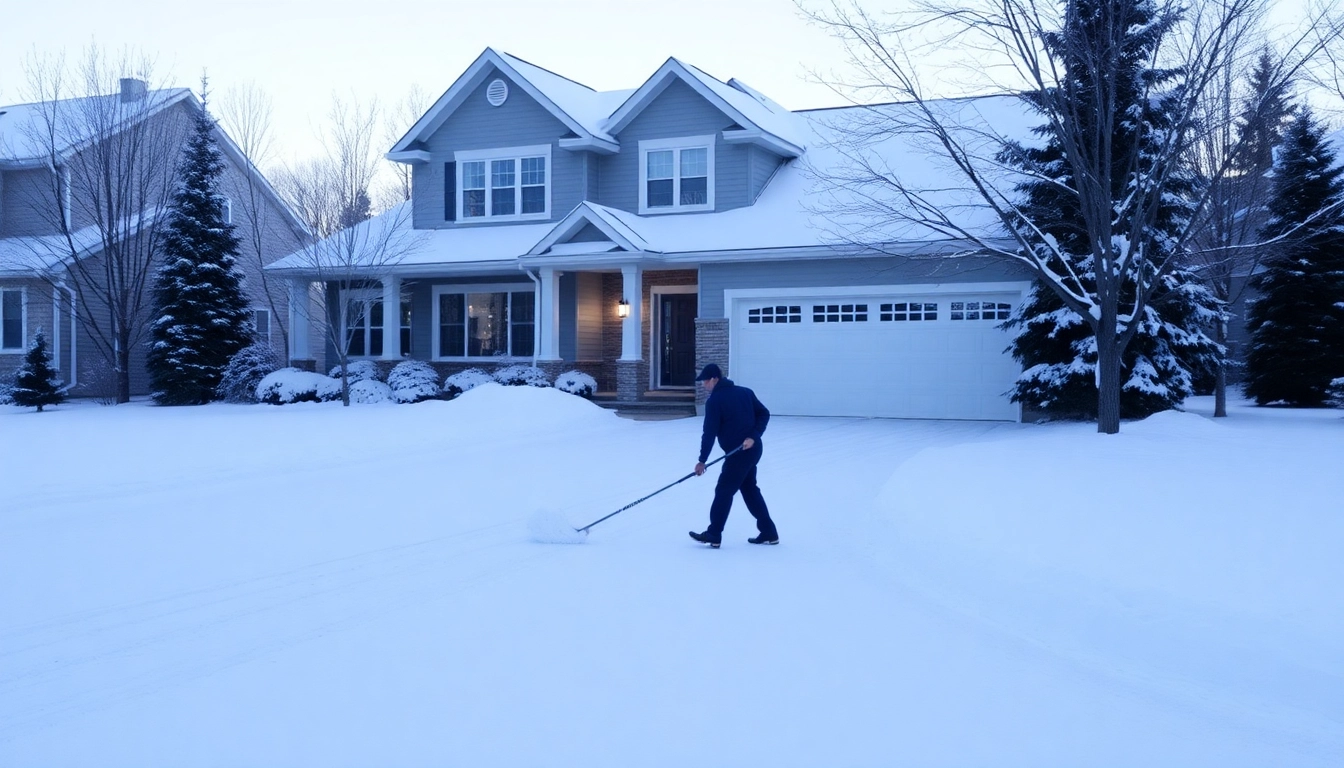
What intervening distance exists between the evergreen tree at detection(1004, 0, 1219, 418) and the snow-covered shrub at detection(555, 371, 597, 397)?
8329 millimetres

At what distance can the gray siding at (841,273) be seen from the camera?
18438 mm

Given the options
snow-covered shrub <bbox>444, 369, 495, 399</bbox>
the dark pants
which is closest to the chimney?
snow-covered shrub <bbox>444, 369, 495, 399</bbox>

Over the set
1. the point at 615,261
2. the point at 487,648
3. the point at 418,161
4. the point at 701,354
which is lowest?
the point at 487,648

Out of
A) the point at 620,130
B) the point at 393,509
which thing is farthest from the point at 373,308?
the point at 393,509

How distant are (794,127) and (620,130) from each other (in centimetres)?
447

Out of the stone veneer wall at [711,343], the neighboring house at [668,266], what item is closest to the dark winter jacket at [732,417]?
the neighboring house at [668,266]

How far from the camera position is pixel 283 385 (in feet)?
73.1

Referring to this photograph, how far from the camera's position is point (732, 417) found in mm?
8508

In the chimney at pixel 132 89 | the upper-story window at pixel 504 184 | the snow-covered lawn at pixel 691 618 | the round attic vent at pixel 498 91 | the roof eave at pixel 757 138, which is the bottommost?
the snow-covered lawn at pixel 691 618

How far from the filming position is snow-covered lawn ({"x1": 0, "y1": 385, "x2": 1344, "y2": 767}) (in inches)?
172

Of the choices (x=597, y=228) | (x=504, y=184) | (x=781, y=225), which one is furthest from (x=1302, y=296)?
(x=504, y=184)

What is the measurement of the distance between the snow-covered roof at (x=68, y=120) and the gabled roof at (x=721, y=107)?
11.5m

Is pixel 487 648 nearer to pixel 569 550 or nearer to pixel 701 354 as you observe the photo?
pixel 569 550

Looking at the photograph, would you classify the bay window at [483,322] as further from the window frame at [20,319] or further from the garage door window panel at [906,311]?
the window frame at [20,319]
